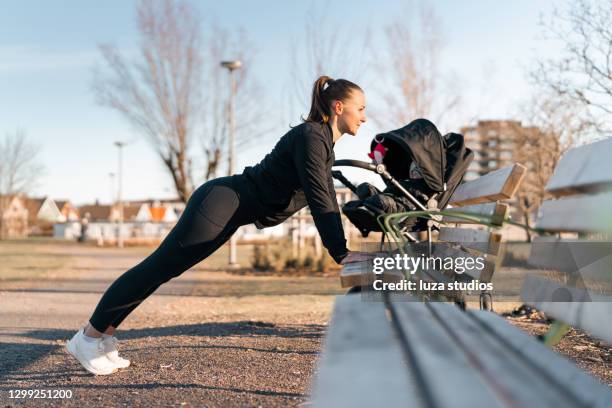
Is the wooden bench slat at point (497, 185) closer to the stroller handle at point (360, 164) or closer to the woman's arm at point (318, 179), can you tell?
the stroller handle at point (360, 164)

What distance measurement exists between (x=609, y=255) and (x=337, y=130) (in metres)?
1.87

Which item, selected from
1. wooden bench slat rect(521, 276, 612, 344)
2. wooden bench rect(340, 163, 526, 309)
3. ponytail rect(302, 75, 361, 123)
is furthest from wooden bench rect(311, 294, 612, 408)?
ponytail rect(302, 75, 361, 123)

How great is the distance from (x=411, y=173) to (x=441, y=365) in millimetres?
3225

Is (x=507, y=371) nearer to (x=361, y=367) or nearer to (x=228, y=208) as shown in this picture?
(x=361, y=367)

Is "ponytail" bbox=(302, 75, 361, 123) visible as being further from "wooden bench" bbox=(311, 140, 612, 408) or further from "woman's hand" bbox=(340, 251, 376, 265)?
"wooden bench" bbox=(311, 140, 612, 408)

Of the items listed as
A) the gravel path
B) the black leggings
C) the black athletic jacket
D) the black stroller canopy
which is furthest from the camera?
the black stroller canopy

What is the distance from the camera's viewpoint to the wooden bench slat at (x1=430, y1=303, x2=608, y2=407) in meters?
1.36

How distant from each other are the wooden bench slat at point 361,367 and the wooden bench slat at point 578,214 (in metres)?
0.66

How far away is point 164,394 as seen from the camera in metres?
3.54

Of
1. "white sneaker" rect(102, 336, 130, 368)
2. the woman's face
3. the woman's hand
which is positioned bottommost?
"white sneaker" rect(102, 336, 130, 368)

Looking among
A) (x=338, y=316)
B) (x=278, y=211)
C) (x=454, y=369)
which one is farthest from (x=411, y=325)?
(x=278, y=211)

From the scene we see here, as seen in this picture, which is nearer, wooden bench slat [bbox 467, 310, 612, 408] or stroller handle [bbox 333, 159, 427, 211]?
wooden bench slat [bbox 467, 310, 612, 408]

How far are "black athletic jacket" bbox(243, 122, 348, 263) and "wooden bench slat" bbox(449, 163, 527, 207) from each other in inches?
28.5

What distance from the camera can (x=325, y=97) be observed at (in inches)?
152
